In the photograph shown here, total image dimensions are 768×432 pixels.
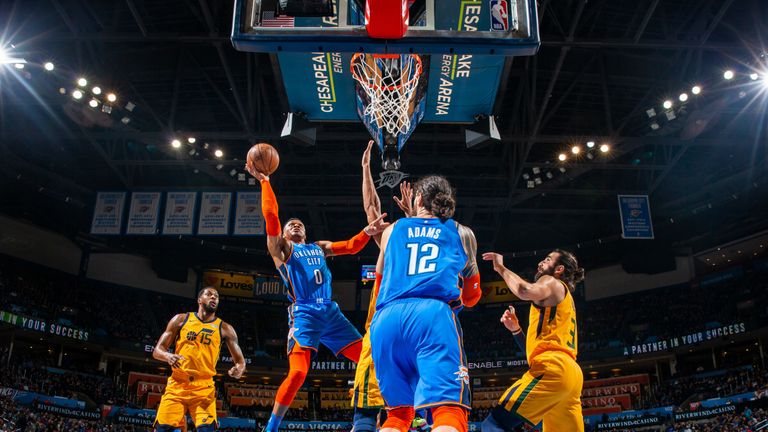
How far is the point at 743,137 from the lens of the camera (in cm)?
1991

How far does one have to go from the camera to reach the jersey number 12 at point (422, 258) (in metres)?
3.64

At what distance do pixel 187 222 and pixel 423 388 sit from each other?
18042mm

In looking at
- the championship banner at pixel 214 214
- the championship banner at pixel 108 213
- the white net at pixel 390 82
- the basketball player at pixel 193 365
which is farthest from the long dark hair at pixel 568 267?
the championship banner at pixel 108 213

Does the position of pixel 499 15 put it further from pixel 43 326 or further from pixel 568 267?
pixel 43 326

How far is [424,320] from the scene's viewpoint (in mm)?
3383

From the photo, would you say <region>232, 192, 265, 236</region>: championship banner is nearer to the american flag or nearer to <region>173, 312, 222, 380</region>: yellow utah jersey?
<region>173, 312, 222, 380</region>: yellow utah jersey

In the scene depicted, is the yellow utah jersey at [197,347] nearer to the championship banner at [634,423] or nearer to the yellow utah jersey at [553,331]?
the yellow utah jersey at [553,331]

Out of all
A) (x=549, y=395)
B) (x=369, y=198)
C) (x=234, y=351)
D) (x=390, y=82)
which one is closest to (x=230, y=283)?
(x=390, y=82)

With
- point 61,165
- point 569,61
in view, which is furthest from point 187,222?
point 569,61

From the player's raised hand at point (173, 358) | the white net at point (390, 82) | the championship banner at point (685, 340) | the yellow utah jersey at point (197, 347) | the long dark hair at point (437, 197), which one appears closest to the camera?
the long dark hair at point (437, 197)

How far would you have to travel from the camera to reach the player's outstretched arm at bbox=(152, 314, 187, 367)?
711 centimetres

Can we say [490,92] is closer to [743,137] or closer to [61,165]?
[743,137]

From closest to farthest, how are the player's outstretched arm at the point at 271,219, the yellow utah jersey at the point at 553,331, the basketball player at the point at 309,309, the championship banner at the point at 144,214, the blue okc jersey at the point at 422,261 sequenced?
the blue okc jersey at the point at 422,261 < the yellow utah jersey at the point at 553,331 < the player's outstretched arm at the point at 271,219 < the basketball player at the point at 309,309 < the championship banner at the point at 144,214

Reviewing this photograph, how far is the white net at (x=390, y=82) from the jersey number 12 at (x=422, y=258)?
6526 mm
